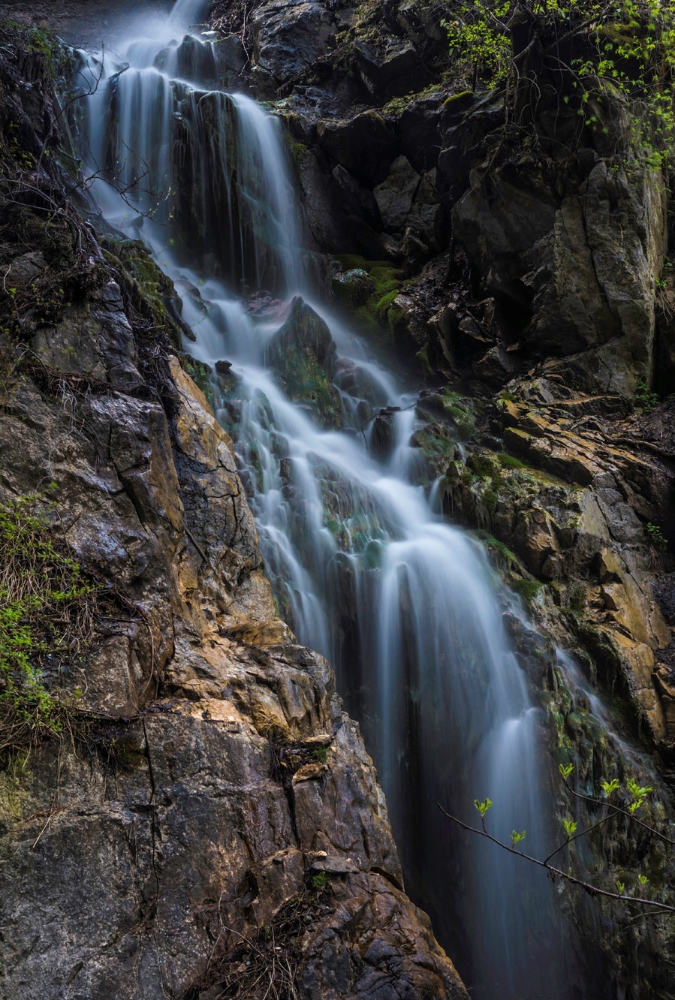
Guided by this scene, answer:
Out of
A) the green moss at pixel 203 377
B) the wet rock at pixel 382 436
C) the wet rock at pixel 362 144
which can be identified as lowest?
the wet rock at pixel 382 436

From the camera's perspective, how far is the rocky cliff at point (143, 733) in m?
3.26

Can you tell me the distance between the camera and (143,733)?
3.79 meters

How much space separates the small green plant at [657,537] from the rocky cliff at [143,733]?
582 cm

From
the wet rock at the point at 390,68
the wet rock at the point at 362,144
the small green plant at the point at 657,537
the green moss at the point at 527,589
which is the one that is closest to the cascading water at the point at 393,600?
the green moss at the point at 527,589

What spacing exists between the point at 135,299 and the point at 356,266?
8535mm

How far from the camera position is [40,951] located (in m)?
3.01

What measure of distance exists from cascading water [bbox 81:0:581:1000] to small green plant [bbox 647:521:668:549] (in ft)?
8.45

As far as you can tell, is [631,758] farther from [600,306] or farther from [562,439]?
[600,306]

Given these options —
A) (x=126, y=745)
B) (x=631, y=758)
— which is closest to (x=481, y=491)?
(x=631, y=758)

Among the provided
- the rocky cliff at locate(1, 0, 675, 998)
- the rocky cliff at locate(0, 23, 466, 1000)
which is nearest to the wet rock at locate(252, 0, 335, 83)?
the rocky cliff at locate(1, 0, 675, 998)

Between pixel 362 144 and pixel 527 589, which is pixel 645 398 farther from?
pixel 362 144

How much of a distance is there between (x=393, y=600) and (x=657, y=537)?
4.11 meters

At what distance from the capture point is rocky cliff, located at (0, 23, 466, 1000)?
3.26 meters

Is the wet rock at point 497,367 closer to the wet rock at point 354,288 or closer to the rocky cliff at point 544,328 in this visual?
the rocky cliff at point 544,328
